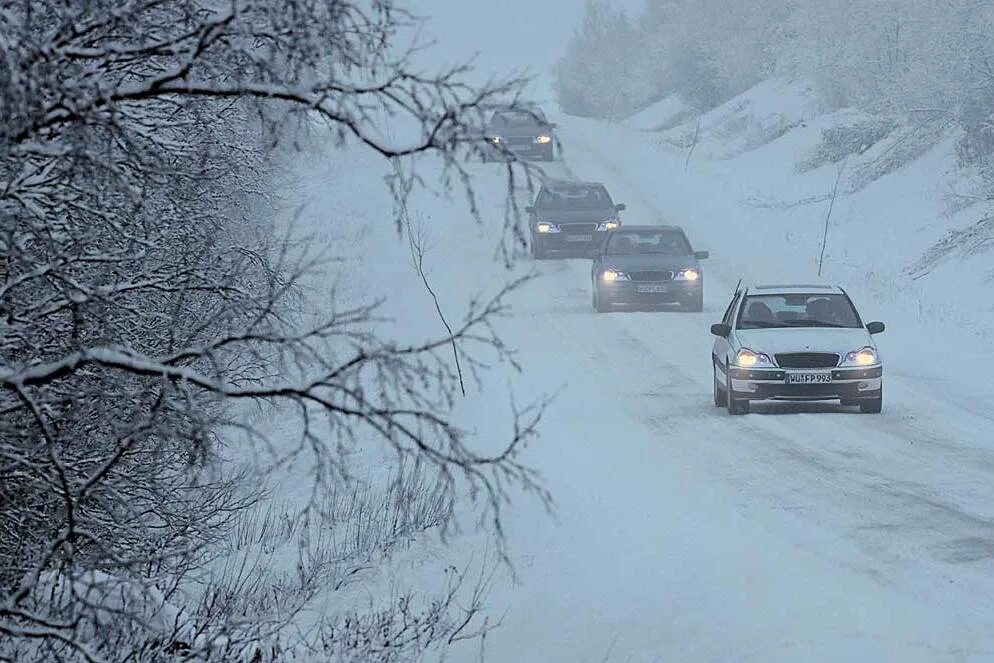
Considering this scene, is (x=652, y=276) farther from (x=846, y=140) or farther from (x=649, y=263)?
(x=846, y=140)

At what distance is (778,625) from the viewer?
320 inches

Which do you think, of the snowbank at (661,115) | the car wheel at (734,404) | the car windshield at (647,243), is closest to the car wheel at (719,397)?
the car wheel at (734,404)

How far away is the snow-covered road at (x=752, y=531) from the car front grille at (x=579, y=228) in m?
12.8

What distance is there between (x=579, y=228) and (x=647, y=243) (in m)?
5.20

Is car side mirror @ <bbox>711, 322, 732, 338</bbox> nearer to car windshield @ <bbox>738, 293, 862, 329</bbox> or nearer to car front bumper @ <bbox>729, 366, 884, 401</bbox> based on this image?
car windshield @ <bbox>738, 293, 862, 329</bbox>

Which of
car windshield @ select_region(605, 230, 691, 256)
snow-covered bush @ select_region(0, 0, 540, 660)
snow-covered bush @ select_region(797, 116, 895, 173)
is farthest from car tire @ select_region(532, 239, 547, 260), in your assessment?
snow-covered bush @ select_region(0, 0, 540, 660)

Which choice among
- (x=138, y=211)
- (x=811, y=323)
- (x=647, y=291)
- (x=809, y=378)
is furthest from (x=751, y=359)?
(x=138, y=211)

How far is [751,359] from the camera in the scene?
1641cm

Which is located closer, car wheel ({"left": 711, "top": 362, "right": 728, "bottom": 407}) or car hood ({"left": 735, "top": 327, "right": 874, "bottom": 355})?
car hood ({"left": 735, "top": 327, "right": 874, "bottom": 355})

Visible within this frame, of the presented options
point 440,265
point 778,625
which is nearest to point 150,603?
point 778,625

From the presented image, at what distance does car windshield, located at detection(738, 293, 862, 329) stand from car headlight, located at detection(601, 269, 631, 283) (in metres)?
8.71

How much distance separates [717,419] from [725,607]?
795 cm

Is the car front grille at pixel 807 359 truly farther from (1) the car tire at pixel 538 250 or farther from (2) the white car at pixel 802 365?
(1) the car tire at pixel 538 250

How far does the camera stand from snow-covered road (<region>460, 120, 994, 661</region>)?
8094 millimetres
